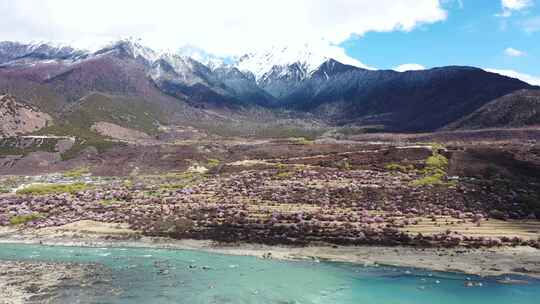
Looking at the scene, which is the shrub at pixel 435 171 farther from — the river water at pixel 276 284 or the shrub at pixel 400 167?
the river water at pixel 276 284

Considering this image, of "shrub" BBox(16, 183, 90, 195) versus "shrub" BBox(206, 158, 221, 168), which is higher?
"shrub" BBox(206, 158, 221, 168)

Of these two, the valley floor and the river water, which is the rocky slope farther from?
the river water

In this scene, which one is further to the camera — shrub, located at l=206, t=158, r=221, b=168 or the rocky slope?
the rocky slope

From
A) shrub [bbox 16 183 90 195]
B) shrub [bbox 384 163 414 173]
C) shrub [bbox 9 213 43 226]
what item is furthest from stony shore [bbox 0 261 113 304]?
shrub [bbox 384 163 414 173]

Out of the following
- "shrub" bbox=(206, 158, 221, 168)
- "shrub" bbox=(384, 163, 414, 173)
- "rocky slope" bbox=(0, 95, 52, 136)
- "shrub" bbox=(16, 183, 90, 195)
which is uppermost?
"rocky slope" bbox=(0, 95, 52, 136)

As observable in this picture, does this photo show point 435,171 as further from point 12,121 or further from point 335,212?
point 12,121

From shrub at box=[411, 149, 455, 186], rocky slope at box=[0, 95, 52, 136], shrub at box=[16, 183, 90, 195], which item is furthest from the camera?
rocky slope at box=[0, 95, 52, 136]

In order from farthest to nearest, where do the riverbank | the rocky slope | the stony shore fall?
the rocky slope → the riverbank → the stony shore

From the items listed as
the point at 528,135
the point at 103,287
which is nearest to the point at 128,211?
the point at 103,287
